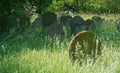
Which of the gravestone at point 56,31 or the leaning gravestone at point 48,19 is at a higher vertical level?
the gravestone at point 56,31

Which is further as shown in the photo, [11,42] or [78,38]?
[11,42]

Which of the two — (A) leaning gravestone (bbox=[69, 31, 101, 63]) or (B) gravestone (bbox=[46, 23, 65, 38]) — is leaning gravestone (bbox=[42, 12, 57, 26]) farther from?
(A) leaning gravestone (bbox=[69, 31, 101, 63])

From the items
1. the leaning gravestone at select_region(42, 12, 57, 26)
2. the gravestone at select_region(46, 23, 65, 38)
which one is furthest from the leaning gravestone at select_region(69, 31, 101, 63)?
the leaning gravestone at select_region(42, 12, 57, 26)

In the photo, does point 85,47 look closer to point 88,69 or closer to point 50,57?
point 50,57

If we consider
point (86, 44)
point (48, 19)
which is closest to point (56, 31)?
point (48, 19)

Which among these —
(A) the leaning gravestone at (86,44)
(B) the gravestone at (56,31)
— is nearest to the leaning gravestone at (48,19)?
(B) the gravestone at (56,31)

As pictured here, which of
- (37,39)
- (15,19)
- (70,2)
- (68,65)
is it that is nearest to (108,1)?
(70,2)

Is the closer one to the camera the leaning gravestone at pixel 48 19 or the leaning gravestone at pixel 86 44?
the leaning gravestone at pixel 86 44

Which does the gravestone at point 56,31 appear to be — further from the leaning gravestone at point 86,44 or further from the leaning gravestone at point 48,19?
the leaning gravestone at point 86,44

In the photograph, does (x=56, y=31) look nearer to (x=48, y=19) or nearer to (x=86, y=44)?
(x=48, y=19)

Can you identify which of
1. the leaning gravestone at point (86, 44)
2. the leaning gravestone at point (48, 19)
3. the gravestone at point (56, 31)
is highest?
the leaning gravestone at point (86, 44)

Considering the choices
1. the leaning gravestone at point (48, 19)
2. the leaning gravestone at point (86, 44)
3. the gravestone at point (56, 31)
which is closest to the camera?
the leaning gravestone at point (86, 44)

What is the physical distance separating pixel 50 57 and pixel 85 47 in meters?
1.08

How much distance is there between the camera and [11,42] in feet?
46.8
